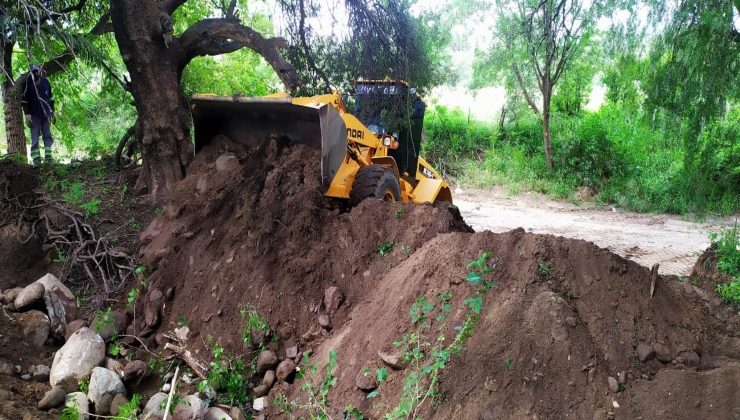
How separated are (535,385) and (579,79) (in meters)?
A: 16.4

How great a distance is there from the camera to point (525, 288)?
12.0ft

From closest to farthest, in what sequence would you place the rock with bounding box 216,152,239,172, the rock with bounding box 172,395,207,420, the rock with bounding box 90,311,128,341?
the rock with bounding box 172,395,207,420 → the rock with bounding box 90,311,128,341 → the rock with bounding box 216,152,239,172

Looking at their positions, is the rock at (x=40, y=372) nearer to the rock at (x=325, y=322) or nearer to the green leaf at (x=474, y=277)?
the rock at (x=325, y=322)

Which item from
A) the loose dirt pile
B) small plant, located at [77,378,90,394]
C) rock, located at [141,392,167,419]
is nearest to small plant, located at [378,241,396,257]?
the loose dirt pile

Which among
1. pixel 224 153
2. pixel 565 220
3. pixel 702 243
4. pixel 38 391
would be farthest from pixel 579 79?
pixel 38 391

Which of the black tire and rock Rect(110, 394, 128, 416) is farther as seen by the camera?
the black tire

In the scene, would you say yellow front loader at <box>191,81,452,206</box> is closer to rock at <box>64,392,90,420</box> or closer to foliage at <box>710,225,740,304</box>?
rock at <box>64,392,90,420</box>

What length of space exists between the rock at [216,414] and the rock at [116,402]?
630 millimetres

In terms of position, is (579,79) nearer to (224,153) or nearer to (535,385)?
(224,153)

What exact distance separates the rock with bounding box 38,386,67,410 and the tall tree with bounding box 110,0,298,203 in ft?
9.69

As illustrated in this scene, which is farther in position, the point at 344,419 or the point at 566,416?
the point at 344,419

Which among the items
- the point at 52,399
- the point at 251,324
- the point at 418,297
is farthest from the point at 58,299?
the point at 418,297

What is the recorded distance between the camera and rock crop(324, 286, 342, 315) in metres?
4.62

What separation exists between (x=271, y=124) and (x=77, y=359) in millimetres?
2936
